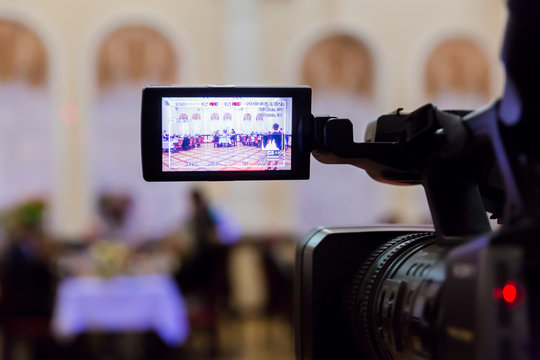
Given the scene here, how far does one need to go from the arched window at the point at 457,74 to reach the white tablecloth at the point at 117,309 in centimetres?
455

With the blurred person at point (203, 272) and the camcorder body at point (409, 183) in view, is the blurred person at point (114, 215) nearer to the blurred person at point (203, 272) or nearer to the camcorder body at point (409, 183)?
the blurred person at point (203, 272)

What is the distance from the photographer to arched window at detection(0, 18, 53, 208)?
324 inches

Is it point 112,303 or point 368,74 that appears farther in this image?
point 368,74

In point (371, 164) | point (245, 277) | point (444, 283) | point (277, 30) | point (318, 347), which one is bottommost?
point (245, 277)

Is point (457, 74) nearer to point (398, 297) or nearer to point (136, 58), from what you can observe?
point (136, 58)

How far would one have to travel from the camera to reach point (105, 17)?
331 inches

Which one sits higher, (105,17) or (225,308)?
(105,17)

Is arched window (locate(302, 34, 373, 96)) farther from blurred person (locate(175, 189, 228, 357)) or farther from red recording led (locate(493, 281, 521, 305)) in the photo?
red recording led (locate(493, 281, 521, 305))

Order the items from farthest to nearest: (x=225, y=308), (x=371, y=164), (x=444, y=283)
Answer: (x=225, y=308) → (x=371, y=164) → (x=444, y=283)

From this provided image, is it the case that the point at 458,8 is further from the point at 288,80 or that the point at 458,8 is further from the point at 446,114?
the point at 446,114

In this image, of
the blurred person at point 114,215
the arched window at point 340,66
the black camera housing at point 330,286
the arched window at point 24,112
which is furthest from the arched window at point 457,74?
the black camera housing at point 330,286

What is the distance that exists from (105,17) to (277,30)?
1778 mm

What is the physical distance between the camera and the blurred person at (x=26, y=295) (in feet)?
17.8

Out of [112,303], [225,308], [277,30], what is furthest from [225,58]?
[112,303]
